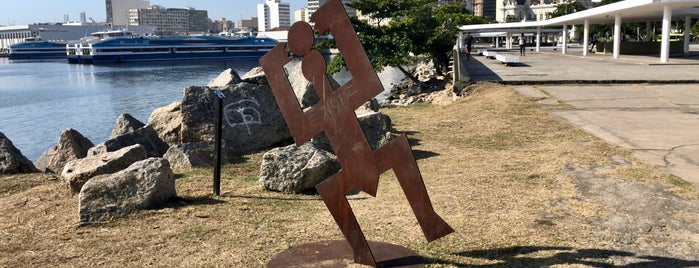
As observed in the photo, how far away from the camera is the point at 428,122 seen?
11953mm

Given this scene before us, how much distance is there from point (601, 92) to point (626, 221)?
10.8 metres

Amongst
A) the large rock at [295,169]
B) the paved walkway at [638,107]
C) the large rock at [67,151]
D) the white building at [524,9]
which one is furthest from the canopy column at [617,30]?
the white building at [524,9]

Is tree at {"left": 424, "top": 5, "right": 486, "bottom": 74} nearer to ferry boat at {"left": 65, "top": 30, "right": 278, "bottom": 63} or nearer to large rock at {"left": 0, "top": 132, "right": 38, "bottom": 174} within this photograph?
large rock at {"left": 0, "top": 132, "right": 38, "bottom": 174}

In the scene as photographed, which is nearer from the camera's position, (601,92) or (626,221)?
(626,221)

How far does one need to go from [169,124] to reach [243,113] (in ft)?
5.29

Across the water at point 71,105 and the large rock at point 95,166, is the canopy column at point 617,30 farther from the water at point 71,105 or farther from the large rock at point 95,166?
the large rock at point 95,166

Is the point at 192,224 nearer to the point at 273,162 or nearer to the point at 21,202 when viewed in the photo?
the point at 273,162

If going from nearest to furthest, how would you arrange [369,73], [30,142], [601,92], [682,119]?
[369,73], [682,119], [601,92], [30,142]

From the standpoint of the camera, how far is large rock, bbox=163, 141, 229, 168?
7.88 m

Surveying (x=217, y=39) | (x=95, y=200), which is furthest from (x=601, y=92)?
(x=217, y=39)

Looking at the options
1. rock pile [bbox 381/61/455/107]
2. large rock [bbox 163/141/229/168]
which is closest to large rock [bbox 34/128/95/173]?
large rock [bbox 163/141/229/168]

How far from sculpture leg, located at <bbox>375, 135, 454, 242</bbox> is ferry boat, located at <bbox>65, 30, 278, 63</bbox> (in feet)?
258

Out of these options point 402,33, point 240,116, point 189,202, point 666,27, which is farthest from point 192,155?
point 666,27

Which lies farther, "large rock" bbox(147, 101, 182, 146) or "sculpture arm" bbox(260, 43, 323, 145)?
"large rock" bbox(147, 101, 182, 146)
